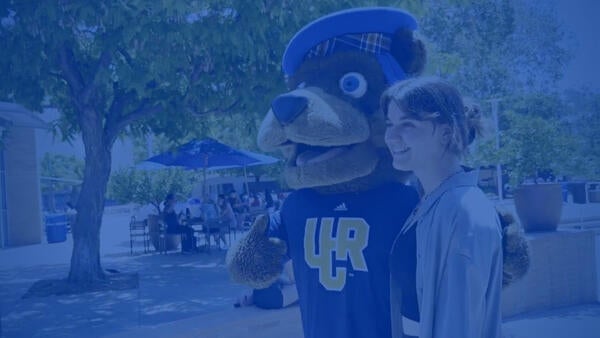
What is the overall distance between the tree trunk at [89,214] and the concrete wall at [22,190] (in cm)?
986

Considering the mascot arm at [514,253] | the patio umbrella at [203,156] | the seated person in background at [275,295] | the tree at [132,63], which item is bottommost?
the seated person in background at [275,295]

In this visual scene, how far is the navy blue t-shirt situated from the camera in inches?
79.9

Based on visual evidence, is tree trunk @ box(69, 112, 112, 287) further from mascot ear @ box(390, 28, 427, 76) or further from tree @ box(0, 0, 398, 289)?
mascot ear @ box(390, 28, 427, 76)

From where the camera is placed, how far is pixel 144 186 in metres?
14.9

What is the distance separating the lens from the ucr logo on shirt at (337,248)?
6.76 ft

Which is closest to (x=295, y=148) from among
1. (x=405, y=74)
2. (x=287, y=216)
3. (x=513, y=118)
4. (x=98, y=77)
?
(x=287, y=216)

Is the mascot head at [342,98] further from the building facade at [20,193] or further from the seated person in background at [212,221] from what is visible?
the building facade at [20,193]

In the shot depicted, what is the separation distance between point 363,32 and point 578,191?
28.3 feet

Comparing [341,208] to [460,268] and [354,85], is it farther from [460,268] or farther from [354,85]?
[460,268]

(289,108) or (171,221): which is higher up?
(289,108)

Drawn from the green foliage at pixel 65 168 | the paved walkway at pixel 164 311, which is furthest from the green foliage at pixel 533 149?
the green foliage at pixel 65 168

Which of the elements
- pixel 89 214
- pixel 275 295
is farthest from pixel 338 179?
pixel 89 214

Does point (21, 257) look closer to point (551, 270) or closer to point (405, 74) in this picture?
point (551, 270)

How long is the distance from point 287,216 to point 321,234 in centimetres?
26
